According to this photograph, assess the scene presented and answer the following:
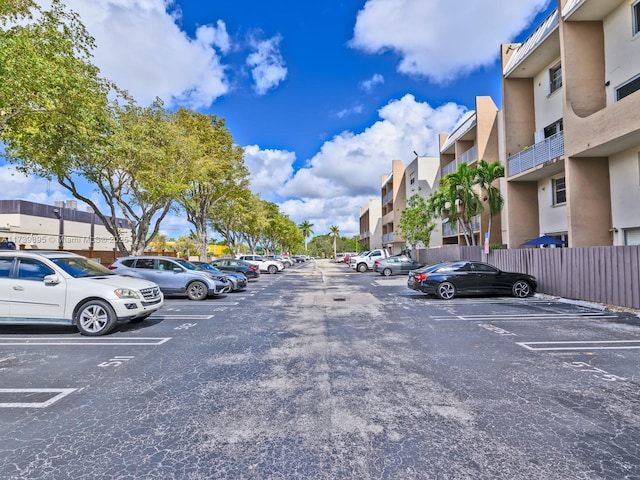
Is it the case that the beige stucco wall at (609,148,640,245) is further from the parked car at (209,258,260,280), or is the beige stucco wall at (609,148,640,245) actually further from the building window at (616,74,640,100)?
the parked car at (209,258,260,280)

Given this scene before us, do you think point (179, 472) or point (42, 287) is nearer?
point (179, 472)

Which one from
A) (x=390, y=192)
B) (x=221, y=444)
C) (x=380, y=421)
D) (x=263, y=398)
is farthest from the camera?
(x=390, y=192)

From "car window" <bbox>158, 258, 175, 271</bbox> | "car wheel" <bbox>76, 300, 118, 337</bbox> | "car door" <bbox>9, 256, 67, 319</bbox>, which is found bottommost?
"car wheel" <bbox>76, 300, 118, 337</bbox>

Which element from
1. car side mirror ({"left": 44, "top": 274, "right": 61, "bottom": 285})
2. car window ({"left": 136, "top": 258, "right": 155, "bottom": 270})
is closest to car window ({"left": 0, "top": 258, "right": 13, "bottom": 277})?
car side mirror ({"left": 44, "top": 274, "right": 61, "bottom": 285})

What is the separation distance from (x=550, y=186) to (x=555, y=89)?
4838mm

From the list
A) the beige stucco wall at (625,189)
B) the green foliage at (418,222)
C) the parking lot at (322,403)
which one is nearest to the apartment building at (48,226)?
the parking lot at (322,403)

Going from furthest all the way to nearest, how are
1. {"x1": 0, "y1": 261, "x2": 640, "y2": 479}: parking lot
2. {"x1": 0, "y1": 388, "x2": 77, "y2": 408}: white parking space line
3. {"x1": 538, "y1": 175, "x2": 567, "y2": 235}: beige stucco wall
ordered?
{"x1": 538, "y1": 175, "x2": 567, "y2": 235}: beige stucco wall
{"x1": 0, "y1": 388, "x2": 77, "y2": 408}: white parking space line
{"x1": 0, "y1": 261, "x2": 640, "y2": 479}: parking lot

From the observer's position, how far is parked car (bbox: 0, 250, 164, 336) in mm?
7641

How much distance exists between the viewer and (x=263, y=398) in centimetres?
439

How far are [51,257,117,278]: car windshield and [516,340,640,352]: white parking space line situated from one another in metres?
9.12

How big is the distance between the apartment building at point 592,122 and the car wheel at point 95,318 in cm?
1558

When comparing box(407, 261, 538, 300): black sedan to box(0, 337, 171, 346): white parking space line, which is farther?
box(407, 261, 538, 300): black sedan

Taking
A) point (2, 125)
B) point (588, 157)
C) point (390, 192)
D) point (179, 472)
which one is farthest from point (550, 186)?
point (390, 192)

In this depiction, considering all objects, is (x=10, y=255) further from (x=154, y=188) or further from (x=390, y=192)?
(x=390, y=192)
